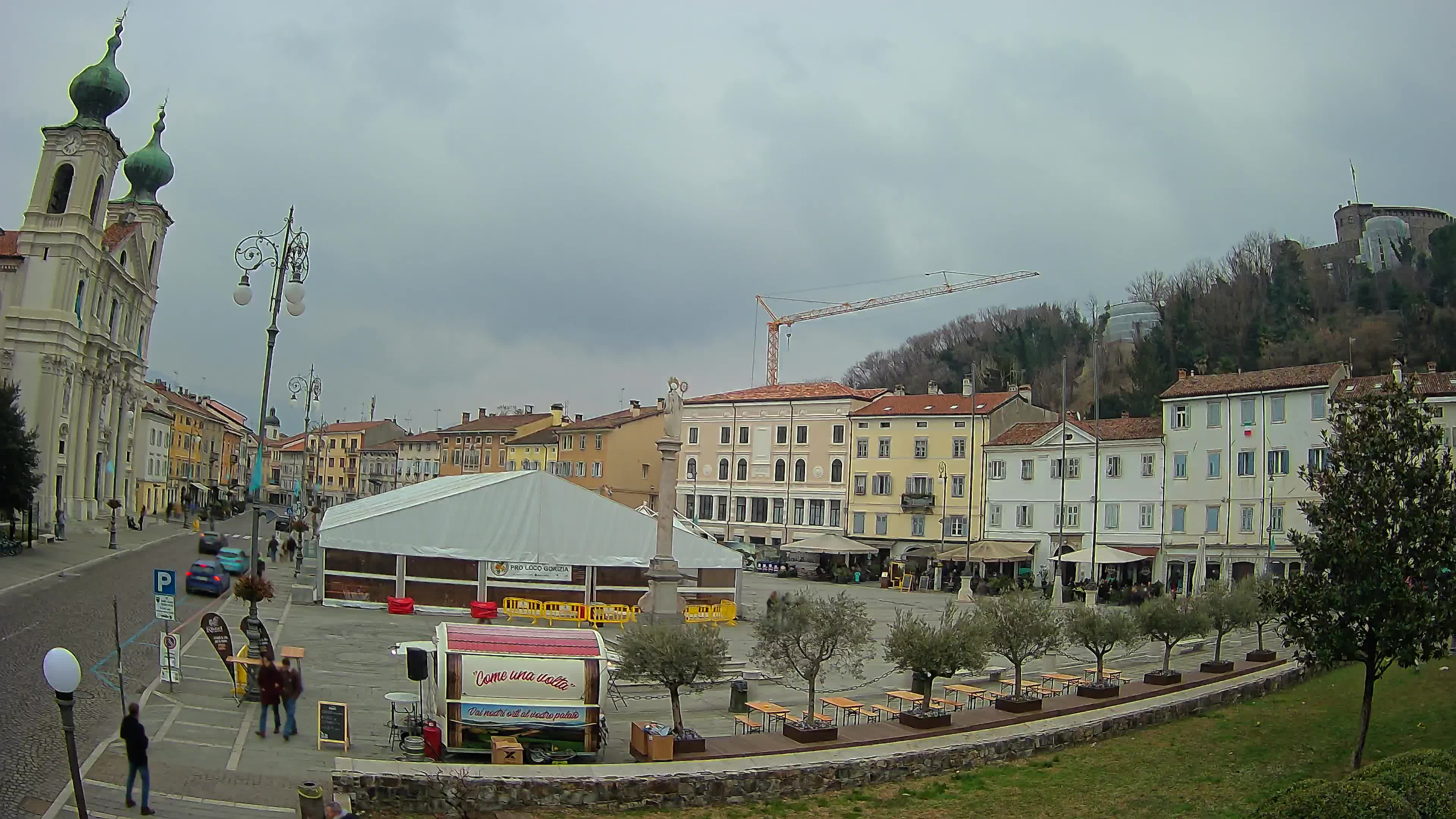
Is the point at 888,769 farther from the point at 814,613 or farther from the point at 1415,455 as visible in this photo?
the point at 1415,455

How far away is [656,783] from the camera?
14734mm

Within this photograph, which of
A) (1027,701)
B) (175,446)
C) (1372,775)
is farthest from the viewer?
(175,446)

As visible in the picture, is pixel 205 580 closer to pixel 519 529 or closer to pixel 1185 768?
pixel 519 529

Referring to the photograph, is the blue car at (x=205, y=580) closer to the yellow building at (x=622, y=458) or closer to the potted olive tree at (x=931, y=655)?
the potted olive tree at (x=931, y=655)

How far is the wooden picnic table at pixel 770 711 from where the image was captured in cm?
1877

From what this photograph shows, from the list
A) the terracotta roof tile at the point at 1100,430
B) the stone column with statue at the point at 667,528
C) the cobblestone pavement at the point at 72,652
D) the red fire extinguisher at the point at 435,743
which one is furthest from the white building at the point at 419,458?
the red fire extinguisher at the point at 435,743

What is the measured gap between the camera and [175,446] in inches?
4097

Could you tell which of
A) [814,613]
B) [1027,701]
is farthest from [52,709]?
[1027,701]

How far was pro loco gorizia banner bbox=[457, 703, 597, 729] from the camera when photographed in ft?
50.4

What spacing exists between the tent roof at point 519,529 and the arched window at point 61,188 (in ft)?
128

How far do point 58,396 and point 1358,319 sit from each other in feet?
298

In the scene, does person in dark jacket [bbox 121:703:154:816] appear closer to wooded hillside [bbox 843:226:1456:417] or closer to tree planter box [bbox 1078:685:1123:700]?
tree planter box [bbox 1078:685:1123:700]

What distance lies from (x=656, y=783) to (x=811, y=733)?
137 inches

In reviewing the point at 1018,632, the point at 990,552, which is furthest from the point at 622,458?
the point at 1018,632
